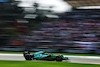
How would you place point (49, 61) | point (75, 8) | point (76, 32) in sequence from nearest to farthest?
point (49, 61)
point (76, 32)
point (75, 8)

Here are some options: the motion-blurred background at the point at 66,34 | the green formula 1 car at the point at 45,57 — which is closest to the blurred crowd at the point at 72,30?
the motion-blurred background at the point at 66,34

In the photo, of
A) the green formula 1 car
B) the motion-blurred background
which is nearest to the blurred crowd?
the motion-blurred background

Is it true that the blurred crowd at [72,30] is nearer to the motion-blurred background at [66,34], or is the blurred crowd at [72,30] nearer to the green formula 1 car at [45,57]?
the motion-blurred background at [66,34]

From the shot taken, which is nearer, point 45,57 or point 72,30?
point 45,57

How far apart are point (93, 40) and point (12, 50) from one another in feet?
19.4

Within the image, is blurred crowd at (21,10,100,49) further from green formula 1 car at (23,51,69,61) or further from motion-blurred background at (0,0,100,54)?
green formula 1 car at (23,51,69,61)

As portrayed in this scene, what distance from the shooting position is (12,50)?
14.6 metres

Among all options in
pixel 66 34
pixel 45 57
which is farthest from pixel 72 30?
pixel 45 57

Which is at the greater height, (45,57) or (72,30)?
(72,30)

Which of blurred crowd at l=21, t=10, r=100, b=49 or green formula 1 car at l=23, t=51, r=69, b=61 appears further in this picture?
blurred crowd at l=21, t=10, r=100, b=49

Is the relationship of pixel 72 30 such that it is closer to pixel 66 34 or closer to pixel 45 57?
pixel 66 34

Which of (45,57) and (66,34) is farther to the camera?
(66,34)

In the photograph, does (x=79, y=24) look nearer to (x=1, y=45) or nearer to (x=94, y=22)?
(x=94, y=22)

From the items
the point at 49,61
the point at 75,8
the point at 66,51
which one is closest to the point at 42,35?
the point at 66,51
